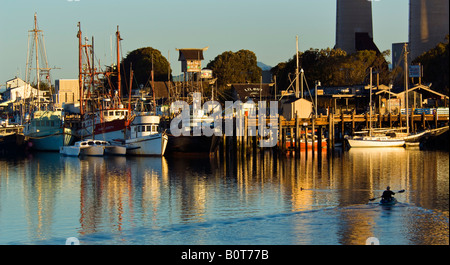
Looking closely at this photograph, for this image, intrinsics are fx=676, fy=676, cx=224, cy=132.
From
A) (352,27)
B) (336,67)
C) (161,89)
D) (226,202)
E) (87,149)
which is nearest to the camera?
(226,202)

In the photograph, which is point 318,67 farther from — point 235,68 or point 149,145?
point 149,145

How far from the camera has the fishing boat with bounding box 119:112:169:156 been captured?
7394 centimetres

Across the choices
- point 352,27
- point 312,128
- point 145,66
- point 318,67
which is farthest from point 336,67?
point 145,66

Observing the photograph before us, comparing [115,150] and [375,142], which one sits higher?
[375,142]

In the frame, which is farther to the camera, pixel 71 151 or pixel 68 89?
pixel 68 89

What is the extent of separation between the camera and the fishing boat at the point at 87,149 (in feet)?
253

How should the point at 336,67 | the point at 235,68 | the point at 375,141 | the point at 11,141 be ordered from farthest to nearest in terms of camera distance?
the point at 235,68 → the point at 336,67 → the point at 11,141 → the point at 375,141

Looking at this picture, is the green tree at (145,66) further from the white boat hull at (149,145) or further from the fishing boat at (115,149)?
the white boat hull at (149,145)

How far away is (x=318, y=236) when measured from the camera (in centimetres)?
3111

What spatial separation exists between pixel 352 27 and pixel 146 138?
8302cm

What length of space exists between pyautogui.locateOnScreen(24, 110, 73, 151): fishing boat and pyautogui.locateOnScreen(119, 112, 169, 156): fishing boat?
16422 mm

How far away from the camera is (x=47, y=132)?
299 ft

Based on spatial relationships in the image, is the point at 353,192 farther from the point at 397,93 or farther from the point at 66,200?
the point at 397,93

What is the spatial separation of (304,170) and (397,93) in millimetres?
40156
